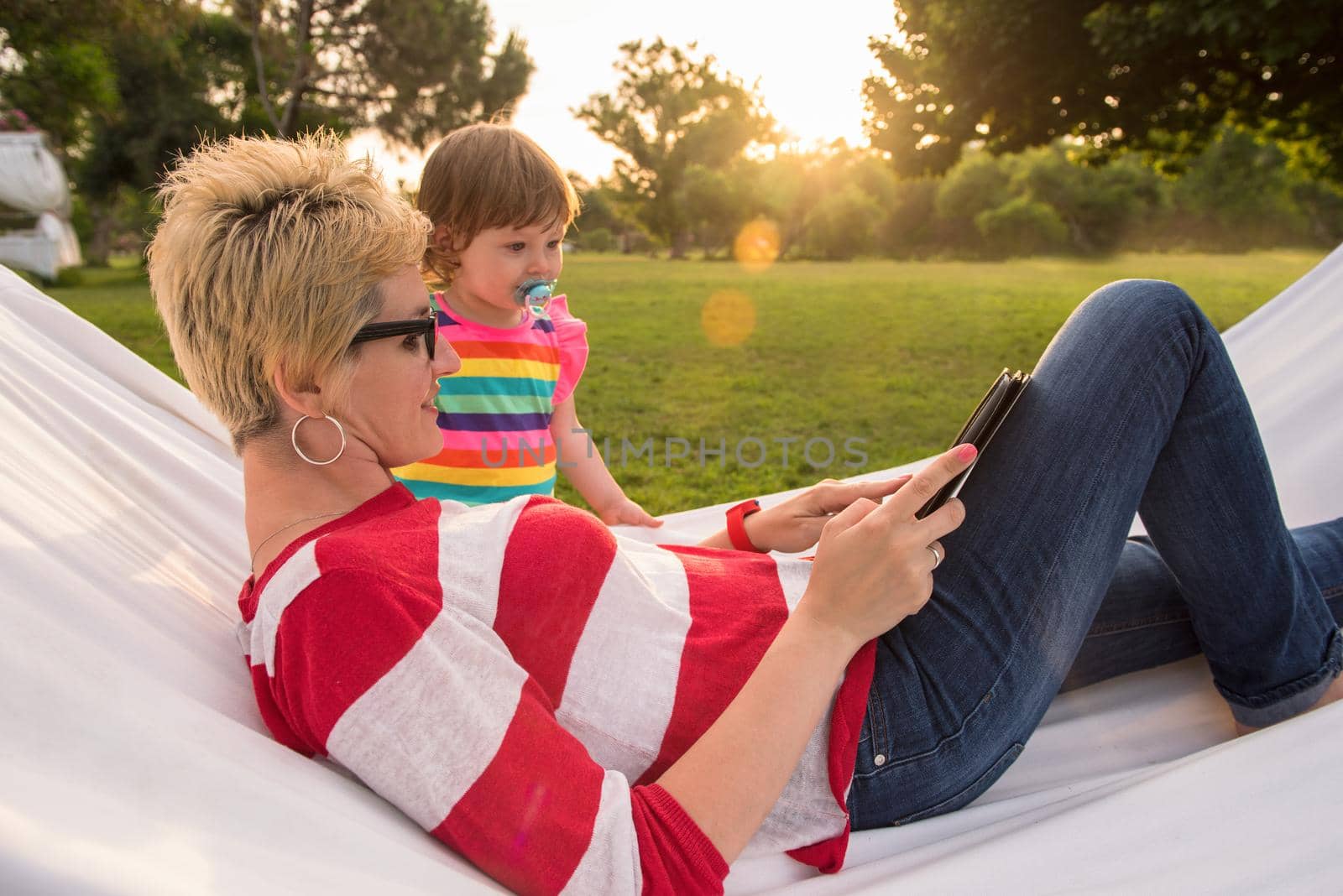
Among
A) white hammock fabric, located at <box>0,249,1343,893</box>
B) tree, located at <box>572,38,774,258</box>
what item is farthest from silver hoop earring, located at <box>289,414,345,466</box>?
tree, located at <box>572,38,774,258</box>

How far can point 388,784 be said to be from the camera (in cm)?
112

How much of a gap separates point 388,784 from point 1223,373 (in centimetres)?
161

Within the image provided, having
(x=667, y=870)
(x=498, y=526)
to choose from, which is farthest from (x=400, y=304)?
(x=667, y=870)

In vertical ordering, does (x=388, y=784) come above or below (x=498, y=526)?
below

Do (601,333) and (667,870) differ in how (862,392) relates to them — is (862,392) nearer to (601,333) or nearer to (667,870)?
(601,333)

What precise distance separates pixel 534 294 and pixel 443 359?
3.85 feet

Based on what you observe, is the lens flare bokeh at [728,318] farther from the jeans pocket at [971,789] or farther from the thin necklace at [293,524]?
the thin necklace at [293,524]

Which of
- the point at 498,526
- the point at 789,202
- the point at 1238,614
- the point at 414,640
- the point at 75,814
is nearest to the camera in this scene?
the point at 75,814

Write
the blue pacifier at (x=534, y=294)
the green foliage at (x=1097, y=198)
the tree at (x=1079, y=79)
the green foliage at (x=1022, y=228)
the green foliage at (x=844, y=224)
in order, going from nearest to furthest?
the blue pacifier at (x=534, y=294)
the tree at (x=1079, y=79)
the green foliage at (x=1097, y=198)
the green foliage at (x=1022, y=228)
the green foliage at (x=844, y=224)

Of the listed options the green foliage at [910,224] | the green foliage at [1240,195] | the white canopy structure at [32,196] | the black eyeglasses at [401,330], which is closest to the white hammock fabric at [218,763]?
the black eyeglasses at [401,330]

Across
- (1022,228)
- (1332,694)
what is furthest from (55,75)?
(1022,228)

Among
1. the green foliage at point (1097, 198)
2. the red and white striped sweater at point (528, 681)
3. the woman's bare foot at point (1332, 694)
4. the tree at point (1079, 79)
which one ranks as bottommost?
the green foliage at point (1097, 198)

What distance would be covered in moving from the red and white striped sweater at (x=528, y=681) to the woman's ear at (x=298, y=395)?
18cm

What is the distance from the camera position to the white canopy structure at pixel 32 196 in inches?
635
